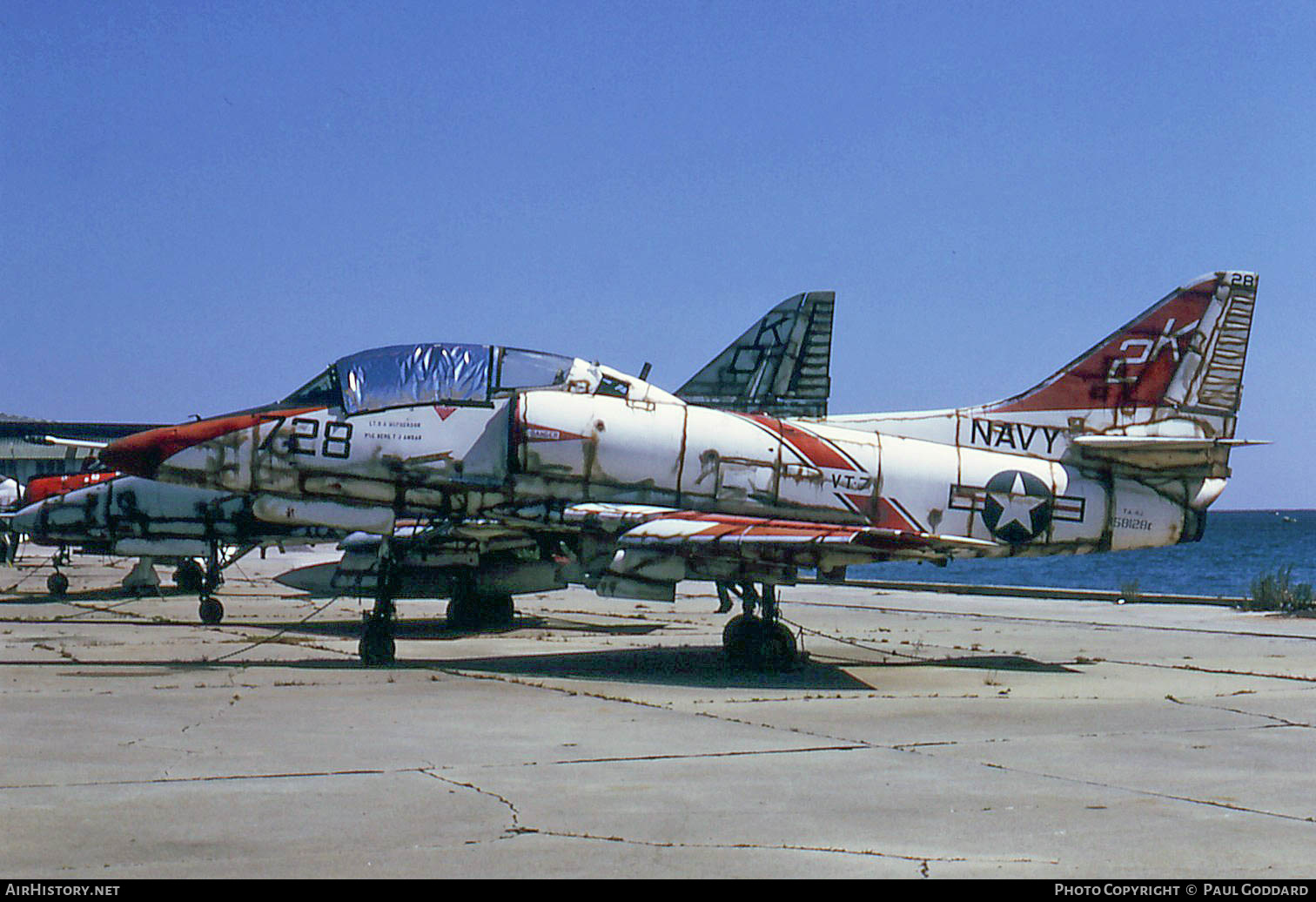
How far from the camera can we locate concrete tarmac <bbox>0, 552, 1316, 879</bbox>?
5.79 metres

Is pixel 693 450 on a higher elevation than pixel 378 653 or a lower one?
Answer: higher

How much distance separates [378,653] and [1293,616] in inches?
663

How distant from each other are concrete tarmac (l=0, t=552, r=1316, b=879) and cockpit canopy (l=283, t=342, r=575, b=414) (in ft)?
9.16

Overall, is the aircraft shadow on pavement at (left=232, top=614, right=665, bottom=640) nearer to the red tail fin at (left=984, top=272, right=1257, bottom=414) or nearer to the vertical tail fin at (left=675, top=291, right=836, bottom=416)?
the vertical tail fin at (left=675, top=291, right=836, bottom=416)

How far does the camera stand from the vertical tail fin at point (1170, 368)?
50.5ft

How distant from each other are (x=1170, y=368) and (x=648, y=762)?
9761mm

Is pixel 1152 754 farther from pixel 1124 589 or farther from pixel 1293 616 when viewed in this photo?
pixel 1124 589

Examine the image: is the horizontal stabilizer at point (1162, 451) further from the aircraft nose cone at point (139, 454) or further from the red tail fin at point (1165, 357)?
the aircraft nose cone at point (139, 454)

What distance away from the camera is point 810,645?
58.9 ft

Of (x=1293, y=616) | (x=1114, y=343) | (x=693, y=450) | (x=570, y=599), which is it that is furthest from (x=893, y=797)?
(x=570, y=599)

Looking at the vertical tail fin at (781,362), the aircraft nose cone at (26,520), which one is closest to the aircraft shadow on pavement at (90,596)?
the aircraft nose cone at (26,520)

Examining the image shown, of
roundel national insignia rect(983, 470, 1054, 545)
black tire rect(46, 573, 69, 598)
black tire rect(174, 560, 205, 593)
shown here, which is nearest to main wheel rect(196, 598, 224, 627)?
black tire rect(174, 560, 205, 593)

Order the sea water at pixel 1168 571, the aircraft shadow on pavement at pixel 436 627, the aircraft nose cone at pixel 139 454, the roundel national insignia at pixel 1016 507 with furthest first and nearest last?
the sea water at pixel 1168 571 < the aircraft shadow on pavement at pixel 436 627 < the roundel national insignia at pixel 1016 507 < the aircraft nose cone at pixel 139 454

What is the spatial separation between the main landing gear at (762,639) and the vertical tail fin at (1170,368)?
365 centimetres
